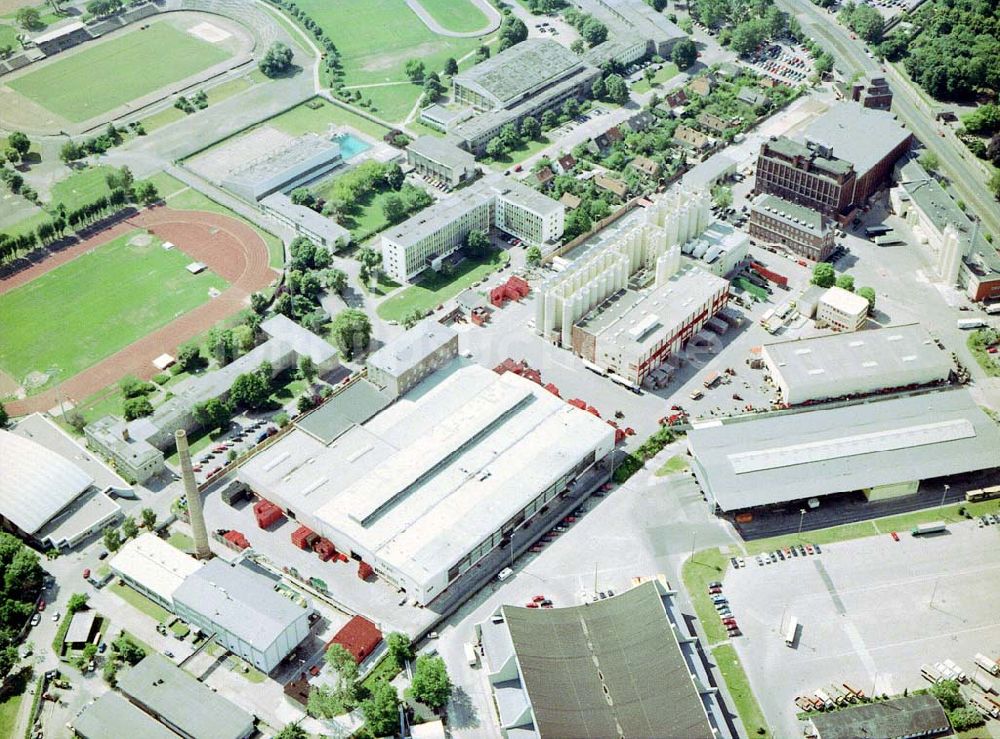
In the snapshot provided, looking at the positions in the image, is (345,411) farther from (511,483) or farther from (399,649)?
(399,649)

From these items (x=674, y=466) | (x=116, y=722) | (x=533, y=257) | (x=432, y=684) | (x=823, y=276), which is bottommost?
(x=116, y=722)

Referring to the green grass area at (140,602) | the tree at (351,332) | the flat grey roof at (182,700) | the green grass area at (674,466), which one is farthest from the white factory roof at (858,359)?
the green grass area at (140,602)

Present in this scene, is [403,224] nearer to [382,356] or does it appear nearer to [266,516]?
[382,356]

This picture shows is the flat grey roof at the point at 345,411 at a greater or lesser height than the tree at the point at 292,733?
greater

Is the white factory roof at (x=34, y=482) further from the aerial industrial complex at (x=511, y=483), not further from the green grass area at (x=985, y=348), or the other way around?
the green grass area at (x=985, y=348)

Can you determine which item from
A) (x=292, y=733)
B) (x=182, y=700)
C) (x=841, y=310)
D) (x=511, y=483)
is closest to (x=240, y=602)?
(x=182, y=700)

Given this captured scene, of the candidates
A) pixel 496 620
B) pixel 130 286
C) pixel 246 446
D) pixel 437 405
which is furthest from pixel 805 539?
pixel 130 286

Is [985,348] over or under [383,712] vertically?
over
